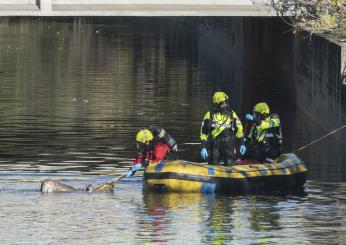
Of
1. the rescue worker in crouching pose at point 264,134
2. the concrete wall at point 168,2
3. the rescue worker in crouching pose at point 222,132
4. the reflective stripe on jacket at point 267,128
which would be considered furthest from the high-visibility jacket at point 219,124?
the concrete wall at point 168,2

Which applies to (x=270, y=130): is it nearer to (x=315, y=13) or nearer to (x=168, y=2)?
(x=168, y=2)

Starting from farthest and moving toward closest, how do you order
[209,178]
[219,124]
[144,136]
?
[219,124]
[144,136]
[209,178]

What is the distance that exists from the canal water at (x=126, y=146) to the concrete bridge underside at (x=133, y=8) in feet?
11.4

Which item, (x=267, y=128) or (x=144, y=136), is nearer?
(x=144, y=136)

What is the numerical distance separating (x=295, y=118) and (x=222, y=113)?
16504 millimetres

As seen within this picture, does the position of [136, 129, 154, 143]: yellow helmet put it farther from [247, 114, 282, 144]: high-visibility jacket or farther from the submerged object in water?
[247, 114, 282, 144]: high-visibility jacket

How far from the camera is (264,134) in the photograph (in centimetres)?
3147

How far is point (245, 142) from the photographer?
32312mm

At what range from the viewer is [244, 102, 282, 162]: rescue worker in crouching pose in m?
31.4

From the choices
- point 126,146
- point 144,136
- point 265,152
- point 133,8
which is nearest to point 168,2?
point 133,8

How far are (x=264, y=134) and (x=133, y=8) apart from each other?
14243 millimetres

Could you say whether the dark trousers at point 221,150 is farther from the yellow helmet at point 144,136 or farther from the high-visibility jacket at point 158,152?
the yellow helmet at point 144,136

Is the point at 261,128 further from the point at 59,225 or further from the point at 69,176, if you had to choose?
the point at 59,225

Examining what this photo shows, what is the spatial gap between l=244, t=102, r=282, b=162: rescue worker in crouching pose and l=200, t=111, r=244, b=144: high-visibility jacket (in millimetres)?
651
